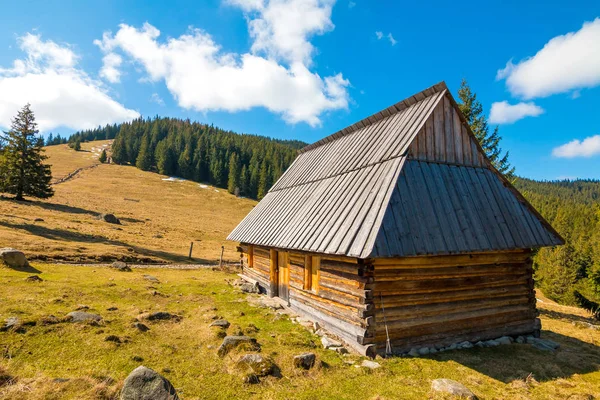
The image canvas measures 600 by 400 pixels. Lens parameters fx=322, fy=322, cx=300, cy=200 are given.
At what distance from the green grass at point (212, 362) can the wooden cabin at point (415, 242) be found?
3.47 ft

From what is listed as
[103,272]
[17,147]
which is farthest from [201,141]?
[103,272]

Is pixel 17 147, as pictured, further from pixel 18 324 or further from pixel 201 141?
pixel 201 141

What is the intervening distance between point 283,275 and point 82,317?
8297 mm

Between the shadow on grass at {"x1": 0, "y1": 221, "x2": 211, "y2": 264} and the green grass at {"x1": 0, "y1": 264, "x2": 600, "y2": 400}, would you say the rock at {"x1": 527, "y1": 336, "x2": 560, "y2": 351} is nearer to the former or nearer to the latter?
the green grass at {"x1": 0, "y1": 264, "x2": 600, "y2": 400}

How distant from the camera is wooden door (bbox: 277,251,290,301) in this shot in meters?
15.4

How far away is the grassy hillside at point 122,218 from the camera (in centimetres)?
2628

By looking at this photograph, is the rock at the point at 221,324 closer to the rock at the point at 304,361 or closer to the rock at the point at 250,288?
the rock at the point at 304,361

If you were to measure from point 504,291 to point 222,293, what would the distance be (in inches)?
522

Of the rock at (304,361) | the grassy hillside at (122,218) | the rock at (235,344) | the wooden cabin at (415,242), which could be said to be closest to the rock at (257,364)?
the rock at (304,361)

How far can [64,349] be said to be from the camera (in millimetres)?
8742

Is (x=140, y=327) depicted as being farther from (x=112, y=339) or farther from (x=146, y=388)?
(x=146, y=388)

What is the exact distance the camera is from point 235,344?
9586 mm

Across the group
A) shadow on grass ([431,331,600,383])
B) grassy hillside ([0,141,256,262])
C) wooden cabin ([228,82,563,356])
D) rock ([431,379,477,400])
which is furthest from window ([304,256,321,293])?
grassy hillside ([0,141,256,262])

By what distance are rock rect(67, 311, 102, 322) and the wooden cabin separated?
696 centimetres
